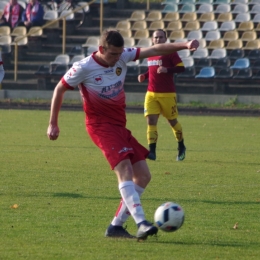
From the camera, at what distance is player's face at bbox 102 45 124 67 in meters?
6.21

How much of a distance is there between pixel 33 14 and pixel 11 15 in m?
1.14

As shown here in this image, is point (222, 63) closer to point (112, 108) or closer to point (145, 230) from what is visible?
point (112, 108)

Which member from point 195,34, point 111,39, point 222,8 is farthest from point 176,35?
point 111,39

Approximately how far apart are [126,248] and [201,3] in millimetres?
25394

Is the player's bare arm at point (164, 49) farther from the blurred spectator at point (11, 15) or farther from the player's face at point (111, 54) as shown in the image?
the blurred spectator at point (11, 15)

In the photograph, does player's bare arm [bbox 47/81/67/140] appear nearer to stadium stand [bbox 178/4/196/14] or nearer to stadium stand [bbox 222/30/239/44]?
stadium stand [bbox 222/30/239/44]

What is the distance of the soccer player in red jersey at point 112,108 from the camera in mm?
6270

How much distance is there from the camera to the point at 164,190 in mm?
9273

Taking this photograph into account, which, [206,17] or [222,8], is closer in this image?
[206,17]

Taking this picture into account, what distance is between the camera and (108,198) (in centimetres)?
866

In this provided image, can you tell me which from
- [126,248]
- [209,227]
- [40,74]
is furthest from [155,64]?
[40,74]

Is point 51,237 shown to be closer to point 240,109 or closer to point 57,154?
point 57,154

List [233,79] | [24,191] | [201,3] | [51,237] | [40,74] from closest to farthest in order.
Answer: [51,237] < [24,191] < [233,79] < [40,74] < [201,3]

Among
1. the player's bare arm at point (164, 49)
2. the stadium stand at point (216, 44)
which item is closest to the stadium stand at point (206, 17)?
the stadium stand at point (216, 44)
